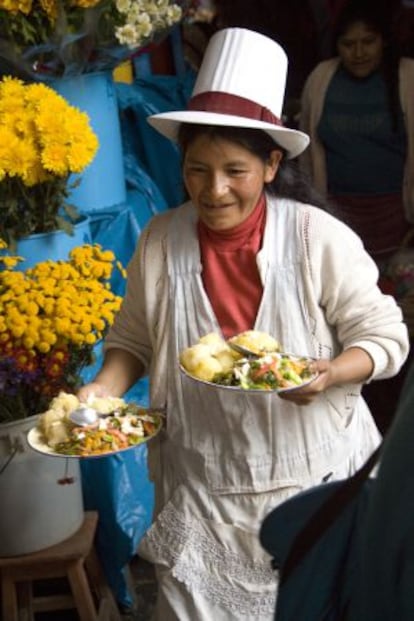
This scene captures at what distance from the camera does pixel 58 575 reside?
2637mm

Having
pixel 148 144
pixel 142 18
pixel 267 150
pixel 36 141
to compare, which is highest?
pixel 142 18

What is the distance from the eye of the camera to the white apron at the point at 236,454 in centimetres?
196

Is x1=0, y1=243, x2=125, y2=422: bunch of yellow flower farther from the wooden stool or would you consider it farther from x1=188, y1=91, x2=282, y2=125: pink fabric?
x1=188, y1=91, x2=282, y2=125: pink fabric

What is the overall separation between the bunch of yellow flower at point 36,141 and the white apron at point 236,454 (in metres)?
0.71

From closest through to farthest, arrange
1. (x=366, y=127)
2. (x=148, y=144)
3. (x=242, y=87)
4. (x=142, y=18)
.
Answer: (x=242, y=87) < (x=142, y=18) < (x=148, y=144) < (x=366, y=127)

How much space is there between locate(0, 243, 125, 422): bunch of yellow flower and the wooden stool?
0.36 metres

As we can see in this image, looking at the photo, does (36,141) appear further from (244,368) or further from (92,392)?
(244,368)

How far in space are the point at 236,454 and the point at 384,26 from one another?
106 inches

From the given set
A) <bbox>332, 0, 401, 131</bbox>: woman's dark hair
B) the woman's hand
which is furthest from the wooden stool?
<bbox>332, 0, 401, 131</bbox>: woman's dark hair

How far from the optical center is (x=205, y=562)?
1970mm

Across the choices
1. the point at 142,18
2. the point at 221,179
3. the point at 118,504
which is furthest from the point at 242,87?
the point at 118,504

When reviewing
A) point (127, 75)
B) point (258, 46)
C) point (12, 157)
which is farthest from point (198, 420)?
point (127, 75)

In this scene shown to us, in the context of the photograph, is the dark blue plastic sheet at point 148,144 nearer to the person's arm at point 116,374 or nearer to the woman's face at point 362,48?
the woman's face at point 362,48

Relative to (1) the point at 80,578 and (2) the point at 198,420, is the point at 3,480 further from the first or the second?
(2) the point at 198,420
